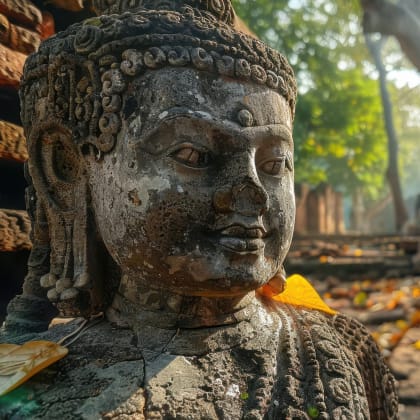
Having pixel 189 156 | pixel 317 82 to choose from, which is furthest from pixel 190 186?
pixel 317 82

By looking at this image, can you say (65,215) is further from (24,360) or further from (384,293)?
(384,293)

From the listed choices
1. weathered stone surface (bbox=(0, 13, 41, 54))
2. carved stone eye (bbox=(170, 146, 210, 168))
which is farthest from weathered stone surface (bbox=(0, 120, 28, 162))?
carved stone eye (bbox=(170, 146, 210, 168))

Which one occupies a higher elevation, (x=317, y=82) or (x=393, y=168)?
(x=317, y=82)

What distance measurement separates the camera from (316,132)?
14367mm

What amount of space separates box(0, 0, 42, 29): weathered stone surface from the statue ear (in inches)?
35.7

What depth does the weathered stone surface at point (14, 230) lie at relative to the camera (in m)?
2.31

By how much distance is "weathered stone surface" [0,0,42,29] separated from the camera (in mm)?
2365

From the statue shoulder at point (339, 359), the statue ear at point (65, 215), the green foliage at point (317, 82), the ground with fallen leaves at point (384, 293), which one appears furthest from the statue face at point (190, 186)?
the green foliage at point (317, 82)

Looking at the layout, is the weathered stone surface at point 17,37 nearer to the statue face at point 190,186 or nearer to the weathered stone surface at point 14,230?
the weathered stone surface at point 14,230

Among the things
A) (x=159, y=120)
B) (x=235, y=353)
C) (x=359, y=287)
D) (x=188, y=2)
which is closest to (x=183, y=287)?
(x=235, y=353)

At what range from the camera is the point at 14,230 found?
7.71 feet

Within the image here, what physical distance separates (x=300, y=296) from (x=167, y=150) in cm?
94

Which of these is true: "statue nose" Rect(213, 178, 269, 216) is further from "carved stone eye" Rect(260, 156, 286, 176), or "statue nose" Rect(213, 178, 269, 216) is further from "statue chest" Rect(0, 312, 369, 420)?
"statue chest" Rect(0, 312, 369, 420)

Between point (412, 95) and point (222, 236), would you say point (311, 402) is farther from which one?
point (412, 95)
